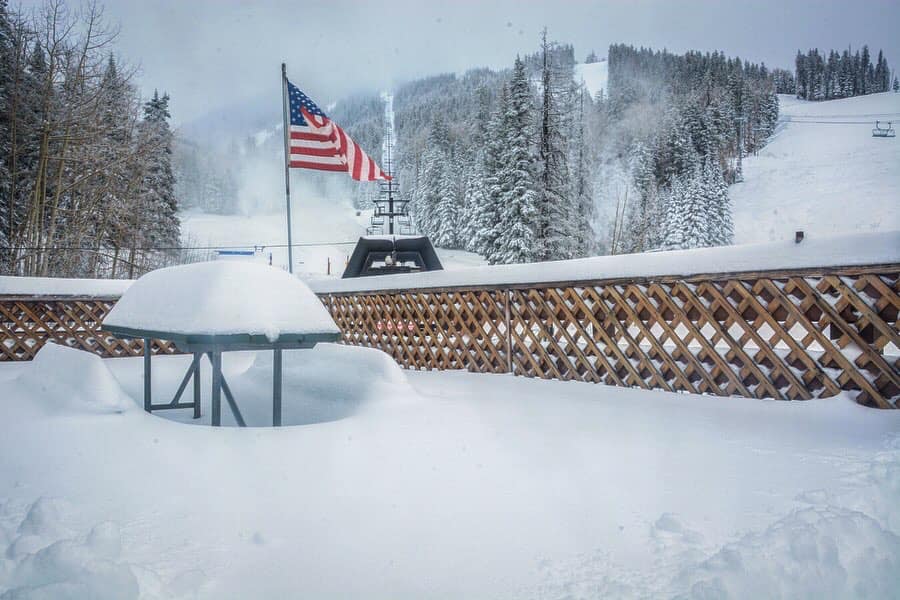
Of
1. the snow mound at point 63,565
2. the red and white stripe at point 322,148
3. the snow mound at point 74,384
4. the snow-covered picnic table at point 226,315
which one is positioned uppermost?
the red and white stripe at point 322,148

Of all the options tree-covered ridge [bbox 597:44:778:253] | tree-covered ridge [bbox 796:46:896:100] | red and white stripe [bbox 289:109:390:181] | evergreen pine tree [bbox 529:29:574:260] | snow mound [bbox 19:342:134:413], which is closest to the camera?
snow mound [bbox 19:342:134:413]

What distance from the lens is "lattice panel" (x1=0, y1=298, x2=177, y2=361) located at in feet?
21.1

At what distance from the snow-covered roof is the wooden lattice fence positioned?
6 centimetres

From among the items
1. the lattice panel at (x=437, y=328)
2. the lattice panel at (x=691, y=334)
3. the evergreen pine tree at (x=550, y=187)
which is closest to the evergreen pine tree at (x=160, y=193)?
the lattice panel at (x=437, y=328)

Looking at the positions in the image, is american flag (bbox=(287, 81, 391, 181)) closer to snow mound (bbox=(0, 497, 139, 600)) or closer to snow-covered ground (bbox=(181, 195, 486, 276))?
snow mound (bbox=(0, 497, 139, 600))

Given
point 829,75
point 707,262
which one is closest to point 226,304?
point 707,262

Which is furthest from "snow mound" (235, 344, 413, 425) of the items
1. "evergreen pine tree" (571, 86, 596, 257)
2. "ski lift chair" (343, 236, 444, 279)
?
"evergreen pine tree" (571, 86, 596, 257)

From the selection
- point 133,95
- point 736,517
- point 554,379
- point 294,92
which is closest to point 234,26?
point 133,95

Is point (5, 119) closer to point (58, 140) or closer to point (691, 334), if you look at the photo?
point (58, 140)

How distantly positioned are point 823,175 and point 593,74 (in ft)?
177

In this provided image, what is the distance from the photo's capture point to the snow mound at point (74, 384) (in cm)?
270

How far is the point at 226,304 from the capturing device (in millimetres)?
2828

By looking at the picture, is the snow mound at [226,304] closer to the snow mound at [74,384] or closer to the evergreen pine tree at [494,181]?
the snow mound at [74,384]

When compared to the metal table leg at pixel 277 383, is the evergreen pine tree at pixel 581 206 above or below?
above
